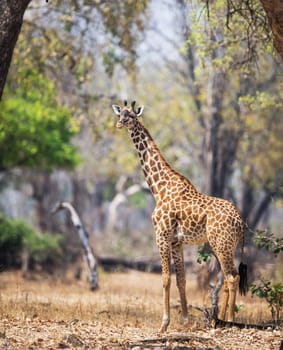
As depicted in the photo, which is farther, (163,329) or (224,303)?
(224,303)

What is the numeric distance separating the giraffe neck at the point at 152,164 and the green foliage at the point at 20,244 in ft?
40.8

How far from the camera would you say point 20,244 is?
2261cm

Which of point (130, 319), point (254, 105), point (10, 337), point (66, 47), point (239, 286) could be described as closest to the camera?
point (10, 337)

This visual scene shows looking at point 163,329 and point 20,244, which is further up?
point 20,244

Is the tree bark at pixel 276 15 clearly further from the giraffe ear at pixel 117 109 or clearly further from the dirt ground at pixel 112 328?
the dirt ground at pixel 112 328

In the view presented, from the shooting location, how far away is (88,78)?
55.9 feet

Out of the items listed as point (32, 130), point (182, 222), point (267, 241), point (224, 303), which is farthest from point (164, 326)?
point (32, 130)

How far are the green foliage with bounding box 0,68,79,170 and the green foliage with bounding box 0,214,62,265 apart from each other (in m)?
2.21

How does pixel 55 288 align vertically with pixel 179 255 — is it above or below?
below

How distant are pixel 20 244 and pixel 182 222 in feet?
44.8

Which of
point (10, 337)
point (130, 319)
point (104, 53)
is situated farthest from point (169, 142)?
point (10, 337)

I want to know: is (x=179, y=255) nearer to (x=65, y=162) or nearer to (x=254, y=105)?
(x=254, y=105)

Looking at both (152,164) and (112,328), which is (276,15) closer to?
(152,164)

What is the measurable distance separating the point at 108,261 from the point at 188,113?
345 inches
